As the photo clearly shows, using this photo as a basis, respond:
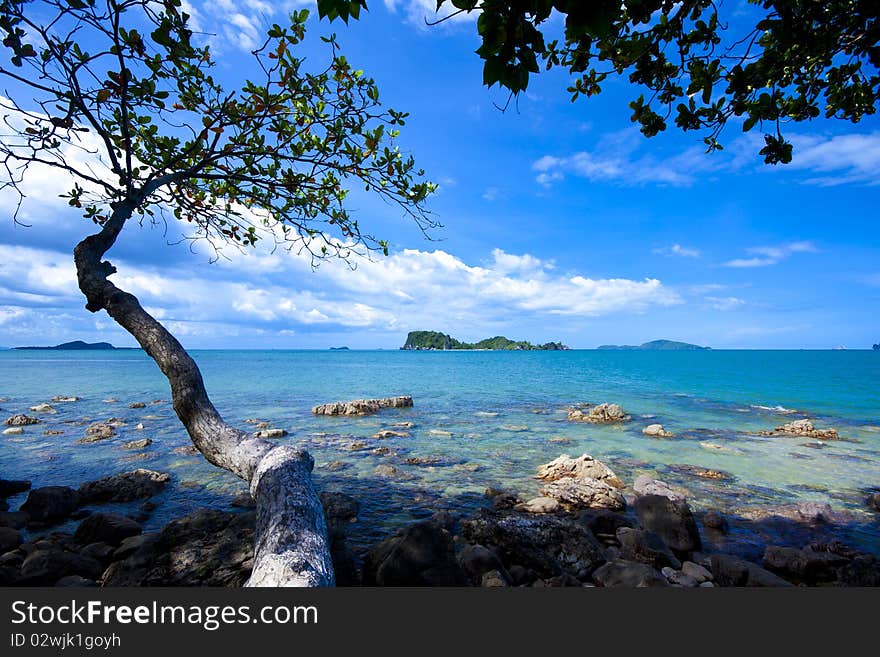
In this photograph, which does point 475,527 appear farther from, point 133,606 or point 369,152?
point 369,152

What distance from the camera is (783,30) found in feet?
15.6

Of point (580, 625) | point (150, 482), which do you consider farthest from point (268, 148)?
point (150, 482)

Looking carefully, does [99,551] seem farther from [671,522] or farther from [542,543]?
[671,522]

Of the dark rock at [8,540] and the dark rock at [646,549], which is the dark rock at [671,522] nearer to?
the dark rock at [646,549]

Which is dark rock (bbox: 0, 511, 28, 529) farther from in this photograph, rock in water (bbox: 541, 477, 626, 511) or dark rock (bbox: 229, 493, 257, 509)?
rock in water (bbox: 541, 477, 626, 511)

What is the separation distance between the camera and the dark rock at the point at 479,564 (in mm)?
5867

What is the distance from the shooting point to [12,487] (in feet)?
35.2

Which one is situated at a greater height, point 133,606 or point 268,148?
point 268,148

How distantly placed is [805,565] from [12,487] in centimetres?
1804

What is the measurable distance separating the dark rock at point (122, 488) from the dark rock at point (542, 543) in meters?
8.76

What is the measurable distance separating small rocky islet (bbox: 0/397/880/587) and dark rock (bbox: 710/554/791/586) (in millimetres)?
15

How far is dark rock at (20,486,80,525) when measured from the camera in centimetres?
860

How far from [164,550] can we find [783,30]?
1112 cm

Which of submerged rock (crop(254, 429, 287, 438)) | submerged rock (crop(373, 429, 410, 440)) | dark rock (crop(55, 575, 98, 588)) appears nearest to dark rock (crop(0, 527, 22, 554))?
dark rock (crop(55, 575, 98, 588))
